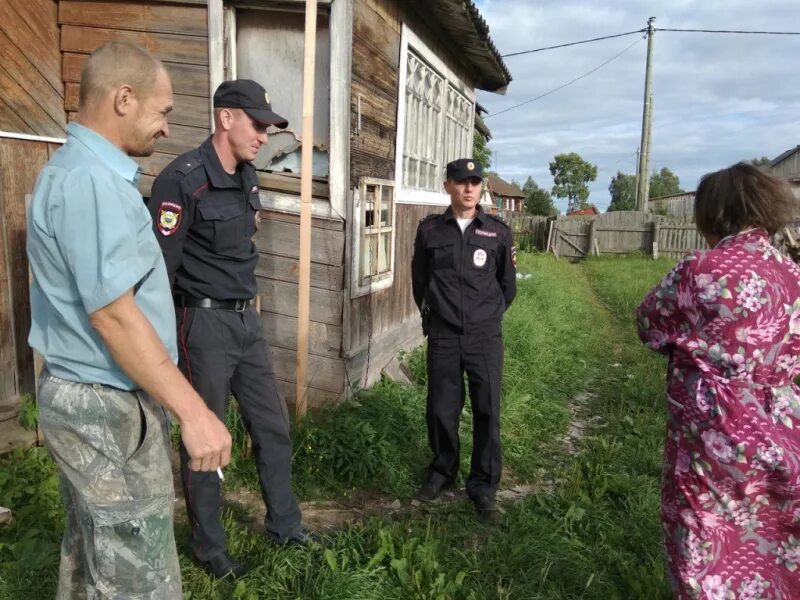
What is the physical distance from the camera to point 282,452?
116 inches

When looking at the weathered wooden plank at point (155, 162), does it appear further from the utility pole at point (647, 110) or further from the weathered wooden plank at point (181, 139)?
the utility pole at point (647, 110)

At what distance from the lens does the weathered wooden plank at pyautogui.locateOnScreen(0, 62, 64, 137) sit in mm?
3822

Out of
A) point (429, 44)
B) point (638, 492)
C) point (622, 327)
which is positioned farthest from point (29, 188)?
point (622, 327)

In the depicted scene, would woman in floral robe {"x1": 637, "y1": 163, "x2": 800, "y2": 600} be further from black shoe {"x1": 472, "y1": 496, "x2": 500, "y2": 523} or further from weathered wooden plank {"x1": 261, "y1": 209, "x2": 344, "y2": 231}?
weathered wooden plank {"x1": 261, "y1": 209, "x2": 344, "y2": 231}

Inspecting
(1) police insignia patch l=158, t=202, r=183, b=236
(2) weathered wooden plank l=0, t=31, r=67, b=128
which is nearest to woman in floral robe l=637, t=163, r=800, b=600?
(1) police insignia patch l=158, t=202, r=183, b=236

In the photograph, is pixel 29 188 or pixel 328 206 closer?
pixel 29 188

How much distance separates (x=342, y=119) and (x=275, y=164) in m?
0.62

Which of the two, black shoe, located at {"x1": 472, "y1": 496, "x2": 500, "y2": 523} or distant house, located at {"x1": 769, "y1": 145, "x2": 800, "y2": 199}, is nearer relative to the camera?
black shoe, located at {"x1": 472, "y1": 496, "x2": 500, "y2": 523}

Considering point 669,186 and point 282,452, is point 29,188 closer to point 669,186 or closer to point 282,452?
point 282,452

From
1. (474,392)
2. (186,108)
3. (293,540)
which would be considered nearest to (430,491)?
(474,392)

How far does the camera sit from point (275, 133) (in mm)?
4422

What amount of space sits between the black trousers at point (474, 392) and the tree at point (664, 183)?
298 feet

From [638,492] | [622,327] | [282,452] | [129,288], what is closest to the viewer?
[129,288]

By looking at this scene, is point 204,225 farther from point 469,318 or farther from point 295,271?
point 295,271
